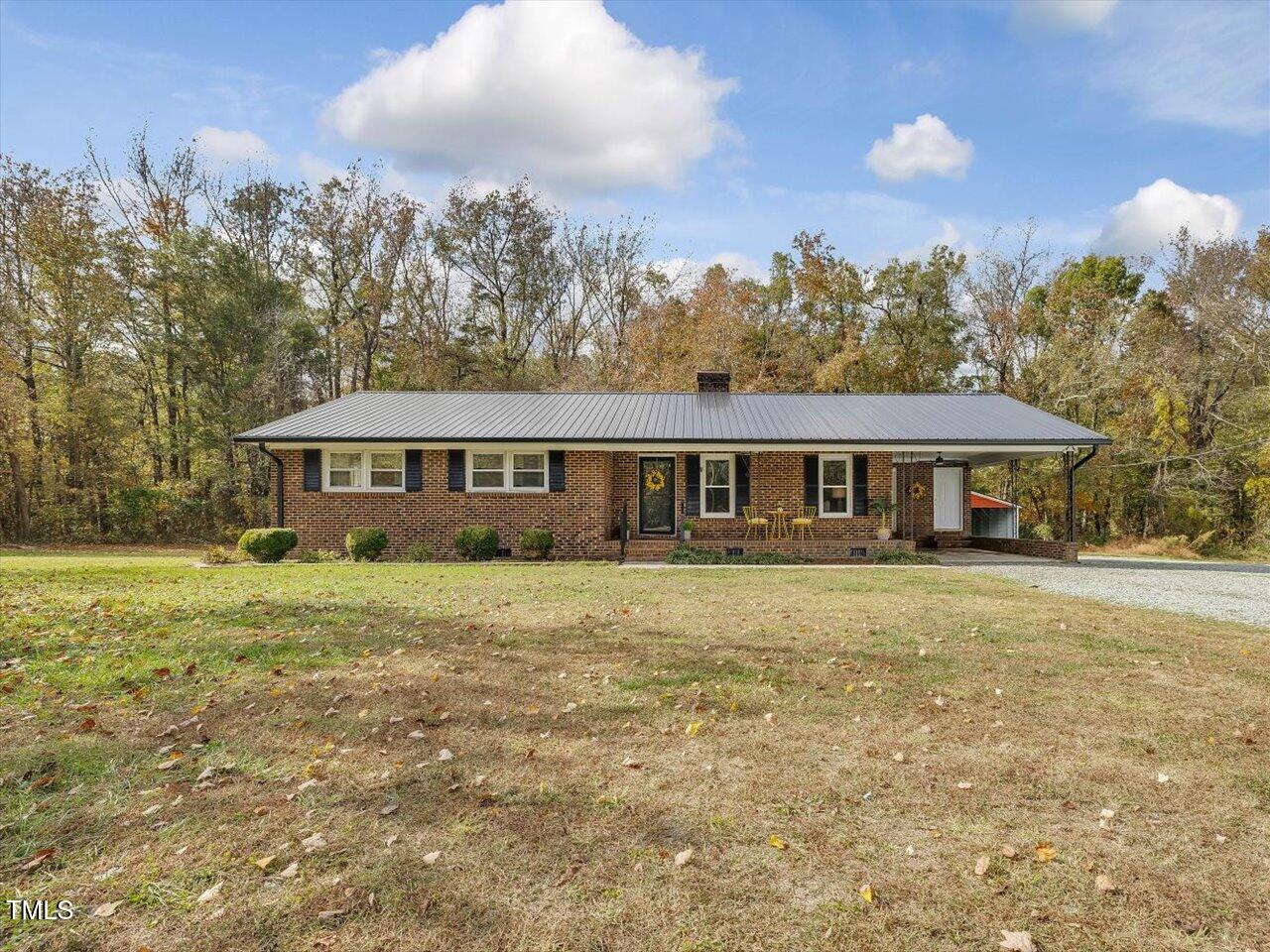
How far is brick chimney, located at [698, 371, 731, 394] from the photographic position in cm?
2114

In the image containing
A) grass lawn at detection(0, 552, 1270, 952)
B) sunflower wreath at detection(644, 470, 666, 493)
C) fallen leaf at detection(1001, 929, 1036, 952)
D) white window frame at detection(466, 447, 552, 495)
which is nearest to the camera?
fallen leaf at detection(1001, 929, 1036, 952)

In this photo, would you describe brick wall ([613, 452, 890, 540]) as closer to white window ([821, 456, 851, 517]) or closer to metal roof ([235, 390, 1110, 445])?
white window ([821, 456, 851, 517])

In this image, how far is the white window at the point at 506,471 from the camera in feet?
55.5

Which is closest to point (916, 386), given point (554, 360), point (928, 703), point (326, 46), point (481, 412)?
point (554, 360)

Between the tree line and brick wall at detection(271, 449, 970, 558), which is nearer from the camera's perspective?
brick wall at detection(271, 449, 970, 558)

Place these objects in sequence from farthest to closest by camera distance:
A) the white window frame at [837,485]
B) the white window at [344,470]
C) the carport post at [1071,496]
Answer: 1. the white window frame at [837,485]
2. the white window at [344,470]
3. the carport post at [1071,496]

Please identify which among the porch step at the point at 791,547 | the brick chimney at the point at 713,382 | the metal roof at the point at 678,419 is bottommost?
the porch step at the point at 791,547

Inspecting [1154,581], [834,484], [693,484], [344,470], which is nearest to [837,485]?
[834,484]

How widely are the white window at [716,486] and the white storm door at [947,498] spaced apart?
6.78m

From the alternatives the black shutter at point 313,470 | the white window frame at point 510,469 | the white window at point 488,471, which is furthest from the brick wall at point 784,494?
the black shutter at point 313,470

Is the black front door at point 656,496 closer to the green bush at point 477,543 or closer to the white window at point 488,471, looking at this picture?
the white window at point 488,471

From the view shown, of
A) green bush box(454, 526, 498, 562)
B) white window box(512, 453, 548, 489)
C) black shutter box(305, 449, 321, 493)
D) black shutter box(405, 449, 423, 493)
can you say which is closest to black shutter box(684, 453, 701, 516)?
white window box(512, 453, 548, 489)

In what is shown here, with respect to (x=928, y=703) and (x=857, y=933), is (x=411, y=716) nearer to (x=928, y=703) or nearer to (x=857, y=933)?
(x=857, y=933)

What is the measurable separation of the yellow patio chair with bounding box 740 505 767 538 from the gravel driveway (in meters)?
4.23
